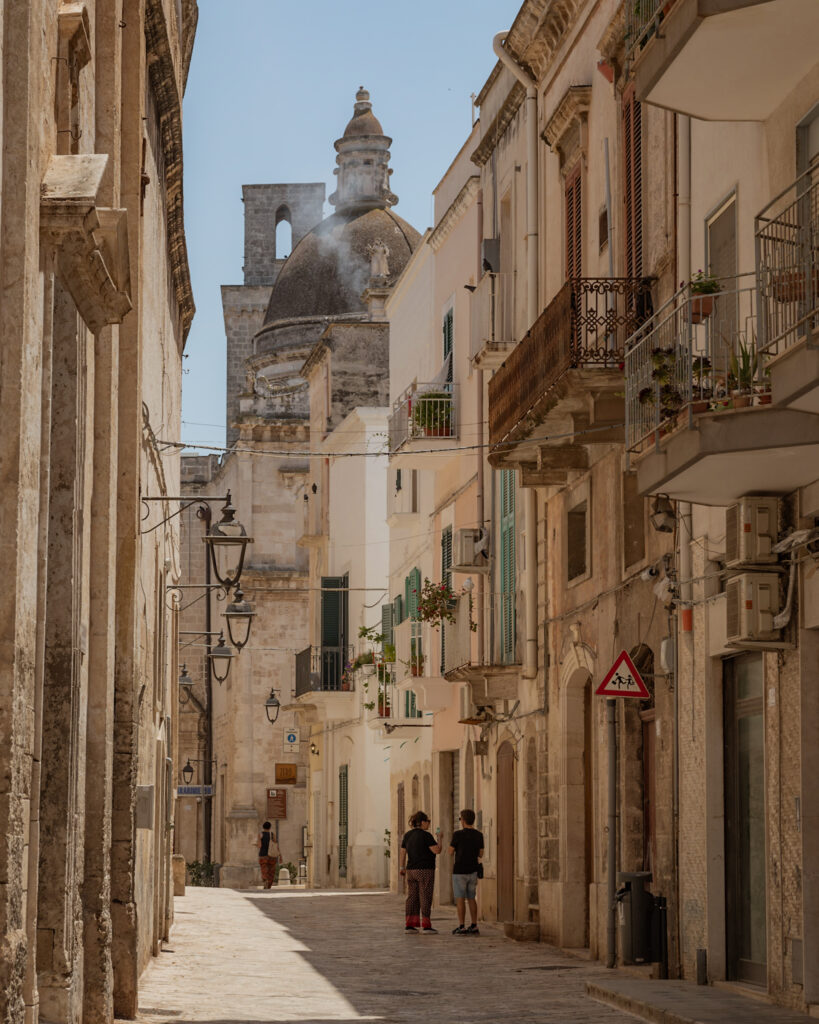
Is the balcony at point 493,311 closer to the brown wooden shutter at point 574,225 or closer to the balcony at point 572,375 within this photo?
the brown wooden shutter at point 574,225

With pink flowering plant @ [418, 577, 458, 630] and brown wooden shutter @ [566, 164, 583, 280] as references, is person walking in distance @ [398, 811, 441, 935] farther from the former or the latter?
brown wooden shutter @ [566, 164, 583, 280]

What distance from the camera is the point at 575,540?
20.9 m

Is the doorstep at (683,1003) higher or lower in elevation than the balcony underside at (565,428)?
lower

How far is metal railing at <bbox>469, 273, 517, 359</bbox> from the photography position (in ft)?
78.2

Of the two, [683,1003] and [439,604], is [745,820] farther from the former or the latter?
[439,604]

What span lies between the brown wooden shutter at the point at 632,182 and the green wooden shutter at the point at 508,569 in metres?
5.84

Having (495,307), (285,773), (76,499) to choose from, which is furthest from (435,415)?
(285,773)

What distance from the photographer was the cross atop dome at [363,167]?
6003cm

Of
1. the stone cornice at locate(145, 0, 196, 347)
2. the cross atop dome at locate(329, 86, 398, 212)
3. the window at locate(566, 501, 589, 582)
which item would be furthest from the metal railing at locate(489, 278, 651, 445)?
the cross atop dome at locate(329, 86, 398, 212)

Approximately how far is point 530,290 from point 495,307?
1360 millimetres

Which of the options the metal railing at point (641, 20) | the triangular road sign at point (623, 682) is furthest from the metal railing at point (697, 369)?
the triangular road sign at point (623, 682)

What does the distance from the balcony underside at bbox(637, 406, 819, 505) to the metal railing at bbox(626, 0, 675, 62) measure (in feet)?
9.95

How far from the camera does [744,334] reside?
44.3 ft

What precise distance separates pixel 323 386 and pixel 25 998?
122 ft
